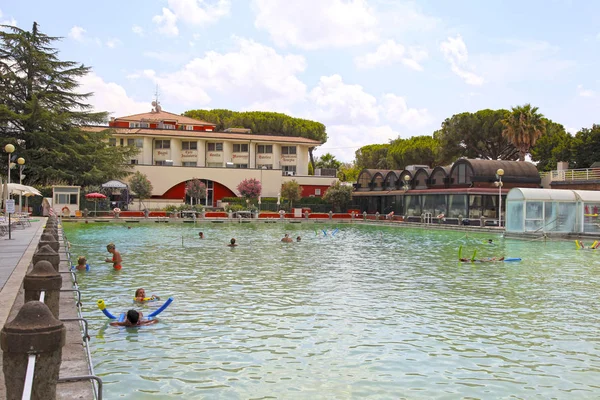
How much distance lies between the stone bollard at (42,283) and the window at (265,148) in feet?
Answer: 224

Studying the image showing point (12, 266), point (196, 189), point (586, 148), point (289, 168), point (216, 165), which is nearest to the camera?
point (12, 266)

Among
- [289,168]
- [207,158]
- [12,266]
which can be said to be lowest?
[12,266]

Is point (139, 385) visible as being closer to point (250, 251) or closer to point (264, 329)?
point (264, 329)

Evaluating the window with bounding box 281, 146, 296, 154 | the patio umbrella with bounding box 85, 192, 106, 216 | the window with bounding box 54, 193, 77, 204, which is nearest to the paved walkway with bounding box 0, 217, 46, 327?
the patio umbrella with bounding box 85, 192, 106, 216

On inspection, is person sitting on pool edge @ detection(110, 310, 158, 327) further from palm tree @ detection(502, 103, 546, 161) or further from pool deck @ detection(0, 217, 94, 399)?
palm tree @ detection(502, 103, 546, 161)

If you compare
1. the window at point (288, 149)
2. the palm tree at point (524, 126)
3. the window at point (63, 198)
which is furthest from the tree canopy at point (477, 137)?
the window at point (63, 198)

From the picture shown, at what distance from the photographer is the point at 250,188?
65.2 metres

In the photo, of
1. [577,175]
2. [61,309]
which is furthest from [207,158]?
[61,309]

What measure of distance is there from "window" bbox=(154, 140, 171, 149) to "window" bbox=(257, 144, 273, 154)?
1122 centimetres

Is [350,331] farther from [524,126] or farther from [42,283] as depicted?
[524,126]

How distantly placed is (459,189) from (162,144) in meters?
37.7

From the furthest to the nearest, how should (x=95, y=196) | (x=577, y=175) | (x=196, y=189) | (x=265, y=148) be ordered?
(x=265, y=148)
(x=196, y=189)
(x=95, y=196)
(x=577, y=175)

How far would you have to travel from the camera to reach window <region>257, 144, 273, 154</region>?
248 ft

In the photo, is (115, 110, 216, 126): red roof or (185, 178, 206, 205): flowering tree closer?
(185, 178, 206, 205): flowering tree
